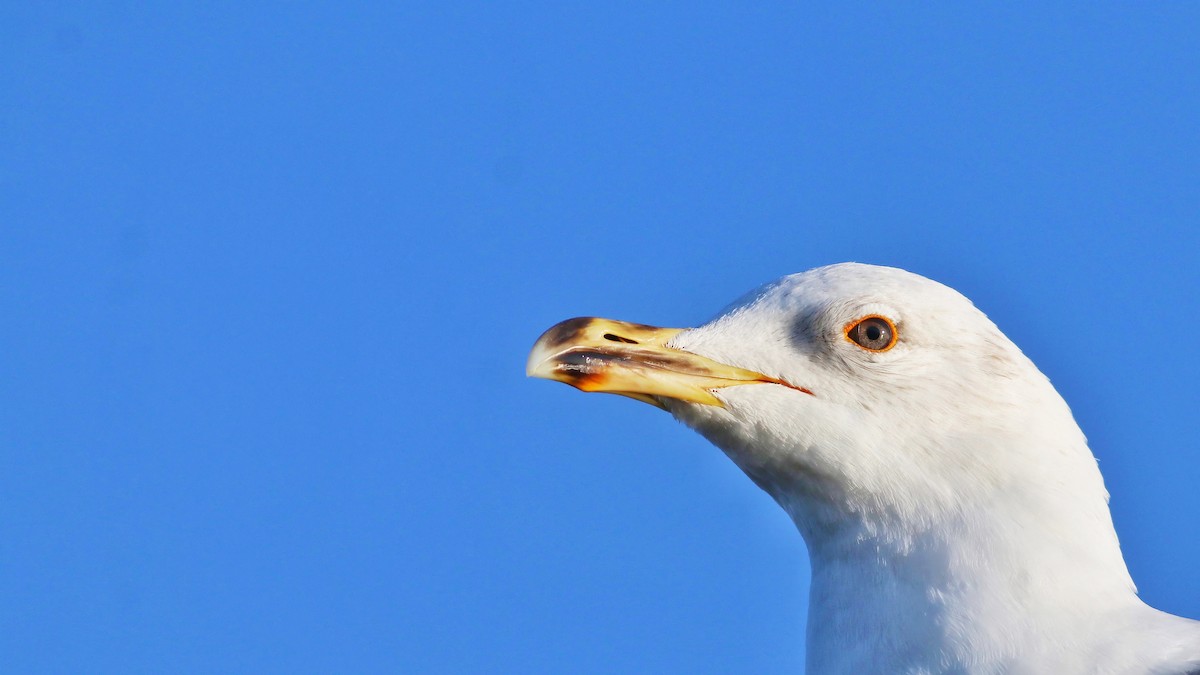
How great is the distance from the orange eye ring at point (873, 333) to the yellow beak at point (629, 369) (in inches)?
11.1

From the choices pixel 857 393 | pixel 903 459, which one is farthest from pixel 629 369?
pixel 903 459

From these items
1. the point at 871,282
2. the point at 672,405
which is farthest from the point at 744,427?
the point at 871,282

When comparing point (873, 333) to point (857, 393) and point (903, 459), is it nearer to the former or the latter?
point (857, 393)

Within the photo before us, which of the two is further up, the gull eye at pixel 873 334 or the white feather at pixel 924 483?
the gull eye at pixel 873 334

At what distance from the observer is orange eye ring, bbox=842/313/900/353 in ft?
19.4

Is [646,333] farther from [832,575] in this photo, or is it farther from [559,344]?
[832,575]

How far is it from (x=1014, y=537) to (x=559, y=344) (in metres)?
1.62

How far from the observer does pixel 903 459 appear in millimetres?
5766

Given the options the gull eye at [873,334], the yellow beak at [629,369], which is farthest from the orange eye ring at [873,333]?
the yellow beak at [629,369]

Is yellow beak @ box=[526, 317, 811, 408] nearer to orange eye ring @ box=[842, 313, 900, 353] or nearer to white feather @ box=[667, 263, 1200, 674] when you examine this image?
white feather @ box=[667, 263, 1200, 674]

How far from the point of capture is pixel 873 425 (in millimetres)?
5848

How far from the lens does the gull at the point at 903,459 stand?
5.40 meters

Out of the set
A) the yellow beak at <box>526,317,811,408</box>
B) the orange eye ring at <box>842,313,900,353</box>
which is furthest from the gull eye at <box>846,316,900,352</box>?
the yellow beak at <box>526,317,811,408</box>

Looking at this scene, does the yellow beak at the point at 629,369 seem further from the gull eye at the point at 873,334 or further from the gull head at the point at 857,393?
the gull eye at the point at 873,334
